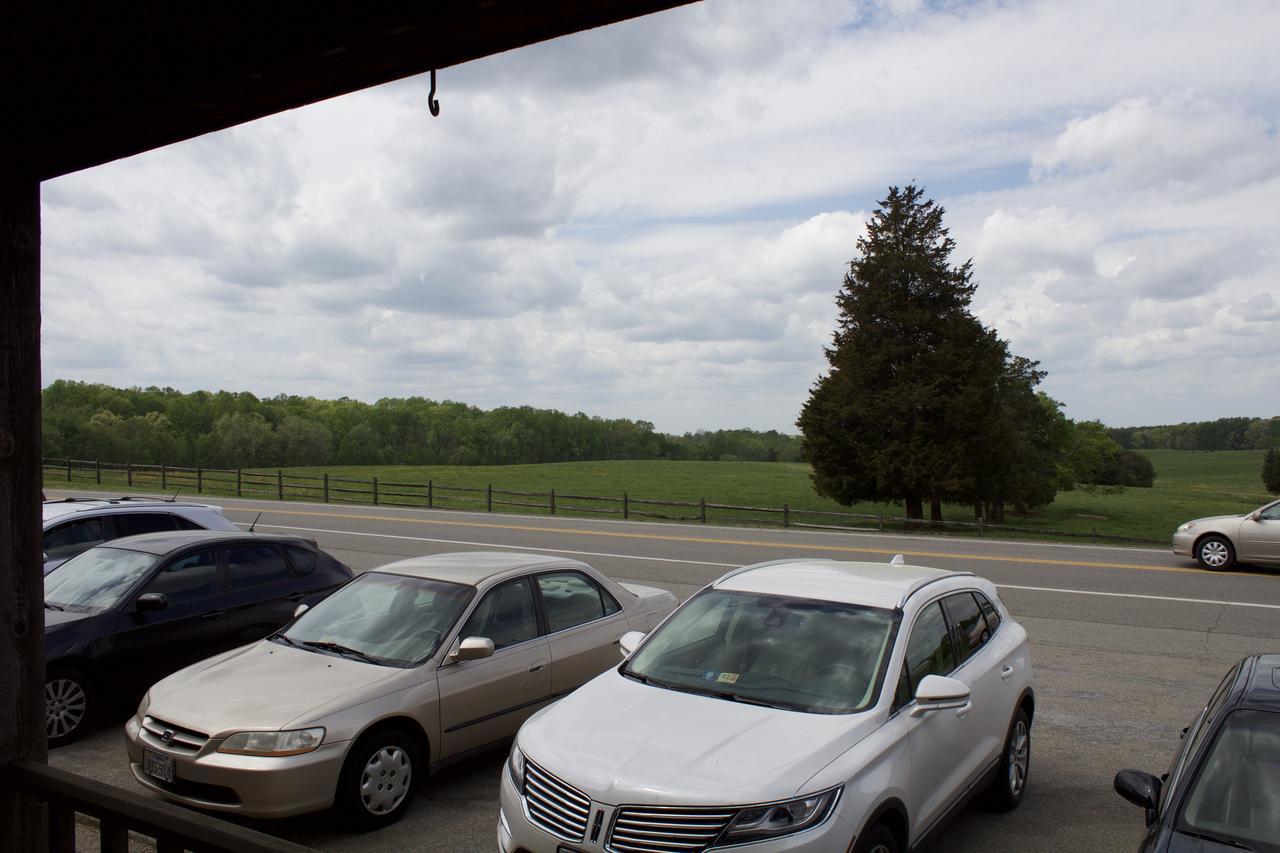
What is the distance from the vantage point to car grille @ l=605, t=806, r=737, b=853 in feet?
13.1

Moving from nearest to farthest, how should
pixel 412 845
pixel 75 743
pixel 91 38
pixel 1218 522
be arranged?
pixel 91 38, pixel 412 845, pixel 75 743, pixel 1218 522

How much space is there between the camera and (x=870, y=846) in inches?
168

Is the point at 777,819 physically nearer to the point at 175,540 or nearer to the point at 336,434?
the point at 175,540

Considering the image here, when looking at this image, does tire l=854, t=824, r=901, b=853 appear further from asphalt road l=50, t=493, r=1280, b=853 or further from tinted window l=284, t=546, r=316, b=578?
tinted window l=284, t=546, r=316, b=578

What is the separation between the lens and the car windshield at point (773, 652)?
5027 millimetres

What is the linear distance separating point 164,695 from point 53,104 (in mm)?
4621

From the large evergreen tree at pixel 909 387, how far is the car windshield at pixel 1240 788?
1177 inches

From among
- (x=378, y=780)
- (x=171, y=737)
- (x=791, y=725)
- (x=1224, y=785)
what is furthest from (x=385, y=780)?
(x=1224, y=785)

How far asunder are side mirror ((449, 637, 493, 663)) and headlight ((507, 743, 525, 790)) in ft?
4.79

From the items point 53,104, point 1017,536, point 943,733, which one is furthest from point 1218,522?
point 53,104

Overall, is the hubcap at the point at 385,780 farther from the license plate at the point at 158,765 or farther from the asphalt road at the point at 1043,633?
the license plate at the point at 158,765

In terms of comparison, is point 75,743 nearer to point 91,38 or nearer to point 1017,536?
point 91,38

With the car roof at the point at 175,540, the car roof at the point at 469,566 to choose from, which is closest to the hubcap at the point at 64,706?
the car roof at the point at 175,540

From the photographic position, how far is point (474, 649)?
6277 millimetres
